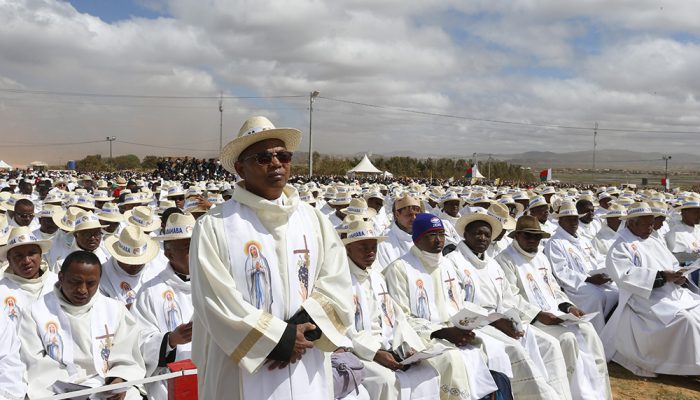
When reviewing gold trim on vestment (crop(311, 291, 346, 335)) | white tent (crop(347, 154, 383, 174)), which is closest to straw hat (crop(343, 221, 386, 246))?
gold trim on vestment (crop(311, 291, 346, 335))

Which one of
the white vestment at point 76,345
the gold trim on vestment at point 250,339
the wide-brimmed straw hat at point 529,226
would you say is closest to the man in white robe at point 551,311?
the wide-brimmed straw hat at point 529,226

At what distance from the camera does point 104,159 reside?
85.7 m

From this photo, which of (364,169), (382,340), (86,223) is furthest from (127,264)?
(364,169)

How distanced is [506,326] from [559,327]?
91 centimetres

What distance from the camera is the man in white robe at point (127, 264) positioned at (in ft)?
17.9

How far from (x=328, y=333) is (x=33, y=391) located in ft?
8.09

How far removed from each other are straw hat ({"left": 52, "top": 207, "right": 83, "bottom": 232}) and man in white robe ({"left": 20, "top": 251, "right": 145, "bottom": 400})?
10.8ft

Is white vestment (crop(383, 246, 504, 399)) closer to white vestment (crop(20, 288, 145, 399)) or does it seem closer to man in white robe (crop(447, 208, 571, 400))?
man in white robe (crop(447, 208, 571, 400))

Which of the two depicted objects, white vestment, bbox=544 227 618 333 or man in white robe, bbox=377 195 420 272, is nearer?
white vestment, bbox=544 227 618 333

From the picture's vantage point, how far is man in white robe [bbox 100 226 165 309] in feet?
17.9

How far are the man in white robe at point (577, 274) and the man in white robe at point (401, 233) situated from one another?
2.02m

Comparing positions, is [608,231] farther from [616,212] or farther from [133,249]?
[133,249]

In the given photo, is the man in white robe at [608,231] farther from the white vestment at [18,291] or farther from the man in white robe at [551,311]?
the white vestment at [18,291]

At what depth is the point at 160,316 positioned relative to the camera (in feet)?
15.0
